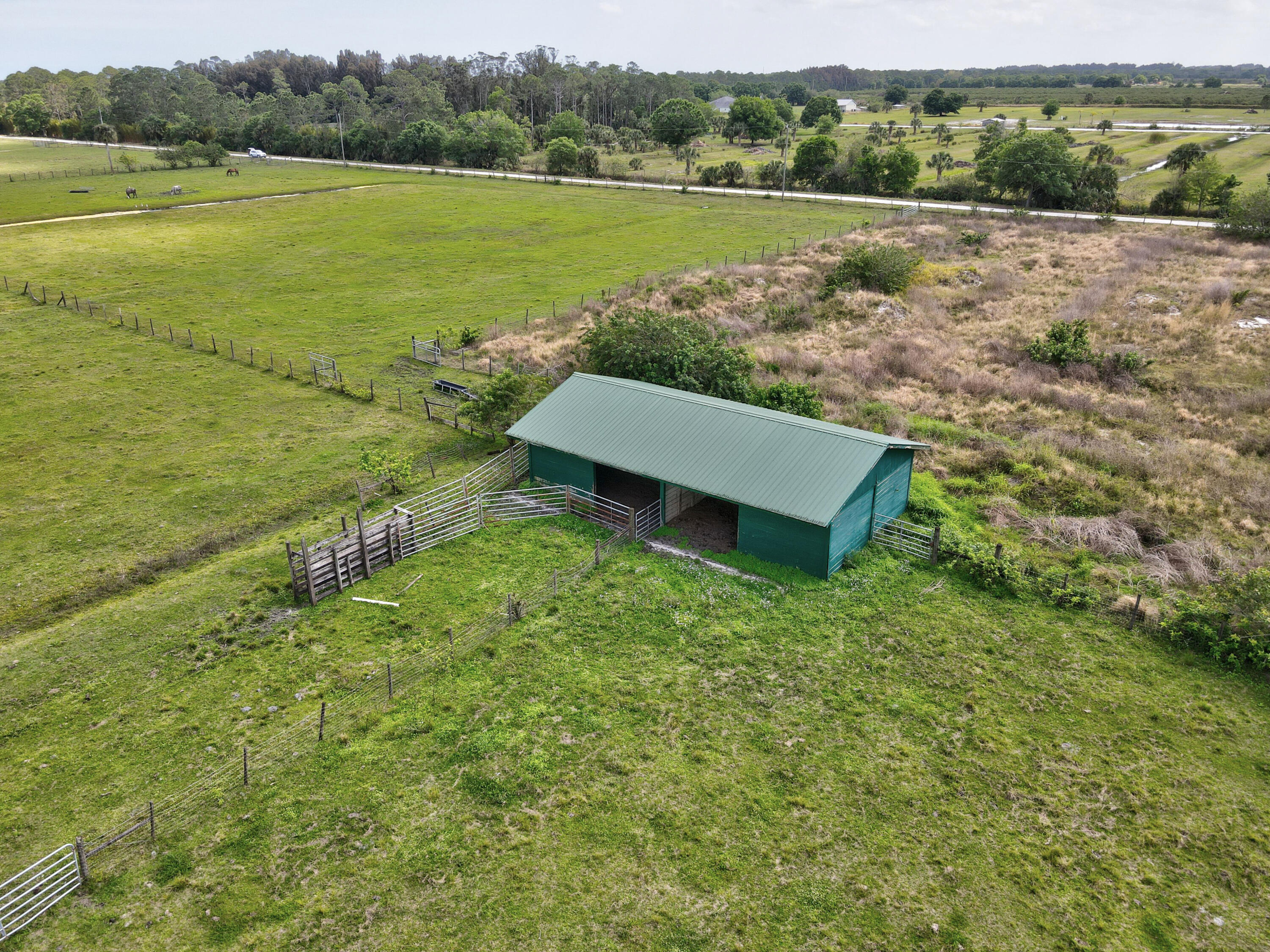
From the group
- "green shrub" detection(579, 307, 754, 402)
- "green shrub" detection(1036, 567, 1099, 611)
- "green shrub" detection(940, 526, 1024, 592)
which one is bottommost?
"green shrub" detection(1036, 567, 1099, 611)

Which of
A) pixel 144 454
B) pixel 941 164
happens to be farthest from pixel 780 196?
pixel 144 454

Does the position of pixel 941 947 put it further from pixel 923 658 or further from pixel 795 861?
pixel 923 658

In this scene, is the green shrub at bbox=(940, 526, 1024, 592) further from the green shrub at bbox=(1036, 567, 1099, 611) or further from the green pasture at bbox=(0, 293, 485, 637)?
the green pasture at bbox=(0, 293, 485, 637)

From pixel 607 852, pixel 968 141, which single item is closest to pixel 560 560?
pixel 607 852

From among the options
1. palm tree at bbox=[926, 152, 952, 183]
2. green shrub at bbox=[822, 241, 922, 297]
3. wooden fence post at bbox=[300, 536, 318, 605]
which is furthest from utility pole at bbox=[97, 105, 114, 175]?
wooden fence post at bbox=[300, 536, 318, 605]

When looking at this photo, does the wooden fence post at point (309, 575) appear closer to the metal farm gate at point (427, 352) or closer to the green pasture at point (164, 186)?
the metal farm gate at point (427, 352)

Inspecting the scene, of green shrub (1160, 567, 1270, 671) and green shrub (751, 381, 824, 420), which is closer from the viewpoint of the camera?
green shrub (1160, 567, 1270, 671)

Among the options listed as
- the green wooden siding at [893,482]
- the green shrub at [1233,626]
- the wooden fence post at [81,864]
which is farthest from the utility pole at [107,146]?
the green shrub at [1233,626]
